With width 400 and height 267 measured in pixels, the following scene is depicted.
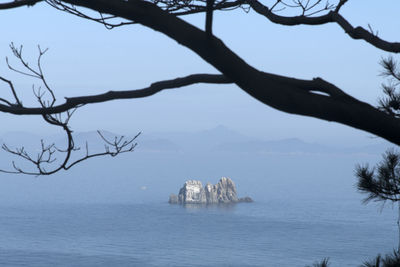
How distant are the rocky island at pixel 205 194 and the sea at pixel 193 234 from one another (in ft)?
23.3

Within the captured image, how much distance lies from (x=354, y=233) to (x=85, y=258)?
136 feet

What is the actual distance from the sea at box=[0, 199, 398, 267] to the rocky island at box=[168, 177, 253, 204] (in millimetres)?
7104

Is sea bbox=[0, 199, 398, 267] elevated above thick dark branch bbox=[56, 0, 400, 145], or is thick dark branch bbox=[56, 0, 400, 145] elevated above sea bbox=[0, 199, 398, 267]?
thick dark branch bbox=[56, 0, 400, 145]

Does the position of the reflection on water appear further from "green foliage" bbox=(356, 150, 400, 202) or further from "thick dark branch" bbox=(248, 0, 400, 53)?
"thick dark branch" bbox=(248, 0, 400, 53)

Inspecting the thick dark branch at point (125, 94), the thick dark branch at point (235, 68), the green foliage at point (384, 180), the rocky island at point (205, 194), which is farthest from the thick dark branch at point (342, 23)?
the rocky island at point (205, 194)

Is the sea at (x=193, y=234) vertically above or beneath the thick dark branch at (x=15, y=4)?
beneath

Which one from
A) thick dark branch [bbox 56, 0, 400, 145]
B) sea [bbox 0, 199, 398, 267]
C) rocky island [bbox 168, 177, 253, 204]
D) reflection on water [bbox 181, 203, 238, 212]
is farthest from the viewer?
rocky island [bbox 168, 177, 253, 204]

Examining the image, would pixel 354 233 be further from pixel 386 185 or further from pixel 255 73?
pixel 255 73

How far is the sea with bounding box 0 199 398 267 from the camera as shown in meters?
71.5

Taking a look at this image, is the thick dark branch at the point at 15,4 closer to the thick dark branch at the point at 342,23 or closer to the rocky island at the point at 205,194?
the thick dark branch at the point at 342,23

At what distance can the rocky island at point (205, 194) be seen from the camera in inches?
4958

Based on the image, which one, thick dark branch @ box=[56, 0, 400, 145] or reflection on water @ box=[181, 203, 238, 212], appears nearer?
thick dark branch @ box=[56, 0, 400, 145]

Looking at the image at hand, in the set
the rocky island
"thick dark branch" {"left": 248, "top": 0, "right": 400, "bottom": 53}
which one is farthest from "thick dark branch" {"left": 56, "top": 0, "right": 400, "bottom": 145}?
the rocky island

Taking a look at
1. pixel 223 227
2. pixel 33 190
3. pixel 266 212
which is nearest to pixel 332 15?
pixel 223 227
